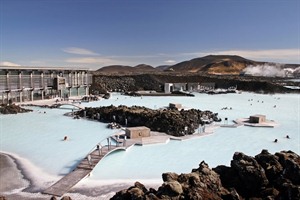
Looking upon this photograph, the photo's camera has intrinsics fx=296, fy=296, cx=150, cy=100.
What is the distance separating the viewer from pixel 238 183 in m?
7.68

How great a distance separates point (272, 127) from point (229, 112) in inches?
261

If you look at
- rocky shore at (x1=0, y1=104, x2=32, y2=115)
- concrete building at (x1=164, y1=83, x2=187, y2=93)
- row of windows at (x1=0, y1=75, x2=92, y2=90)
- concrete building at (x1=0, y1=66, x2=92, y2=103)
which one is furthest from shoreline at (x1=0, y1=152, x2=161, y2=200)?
concrete building at (x1=164, y1=83, x2=187, y2=93)

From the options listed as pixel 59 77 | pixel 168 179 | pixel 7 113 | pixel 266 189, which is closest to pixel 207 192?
pixel 168 179

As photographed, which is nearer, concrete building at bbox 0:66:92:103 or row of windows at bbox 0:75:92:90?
row of windows at bbox 0:75:92:90

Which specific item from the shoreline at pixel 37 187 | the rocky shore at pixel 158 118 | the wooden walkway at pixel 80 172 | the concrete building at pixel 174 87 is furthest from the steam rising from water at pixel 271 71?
the shoreline at pixel 37 187

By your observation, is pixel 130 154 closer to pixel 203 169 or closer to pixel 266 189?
pixel 203 169

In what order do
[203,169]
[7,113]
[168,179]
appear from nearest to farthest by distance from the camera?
[168,179] → [203,169] → [7,113]

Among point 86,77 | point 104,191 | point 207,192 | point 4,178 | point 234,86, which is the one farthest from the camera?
point 234,86

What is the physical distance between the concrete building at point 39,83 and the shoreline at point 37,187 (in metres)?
21.1

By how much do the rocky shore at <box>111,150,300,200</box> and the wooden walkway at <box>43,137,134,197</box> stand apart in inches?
124

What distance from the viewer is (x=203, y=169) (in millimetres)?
7660

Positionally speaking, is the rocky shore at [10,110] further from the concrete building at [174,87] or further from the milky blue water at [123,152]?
the concrete building at [174,87]

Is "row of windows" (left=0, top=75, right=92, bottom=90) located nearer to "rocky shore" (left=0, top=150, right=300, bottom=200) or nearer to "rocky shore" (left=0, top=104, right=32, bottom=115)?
"rocky shore" (left=0, top=104, right=32, bottom=115)

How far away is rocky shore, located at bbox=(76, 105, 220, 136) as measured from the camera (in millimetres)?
17531
